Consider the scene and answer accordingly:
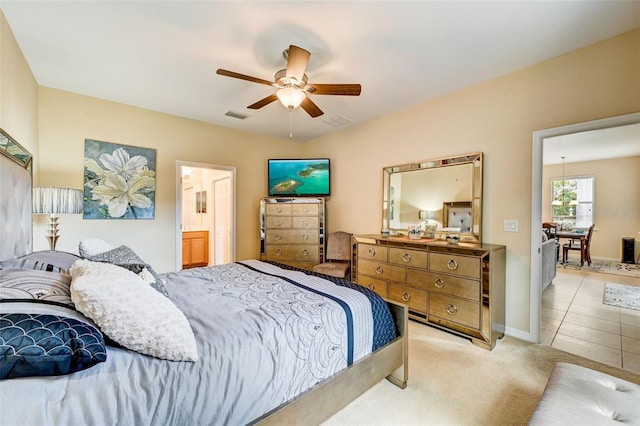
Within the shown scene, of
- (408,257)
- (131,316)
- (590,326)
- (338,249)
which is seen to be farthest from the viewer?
(338,249)

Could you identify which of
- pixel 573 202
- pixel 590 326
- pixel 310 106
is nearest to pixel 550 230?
pixel 573 202

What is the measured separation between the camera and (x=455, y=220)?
11.0ft

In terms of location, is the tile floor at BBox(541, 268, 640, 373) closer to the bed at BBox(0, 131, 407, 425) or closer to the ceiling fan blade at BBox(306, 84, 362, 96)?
the bed at BBox(0, 131, 407, 425)

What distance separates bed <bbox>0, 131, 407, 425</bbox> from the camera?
2.99 feet

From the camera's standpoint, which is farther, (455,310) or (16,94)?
(455,310)

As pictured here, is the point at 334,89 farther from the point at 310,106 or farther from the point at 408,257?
the point at 408,257

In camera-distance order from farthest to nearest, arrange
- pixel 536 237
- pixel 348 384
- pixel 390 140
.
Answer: pixel 390 140, pixel 536 237, pixel 348 384

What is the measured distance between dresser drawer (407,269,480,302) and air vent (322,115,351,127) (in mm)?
2453

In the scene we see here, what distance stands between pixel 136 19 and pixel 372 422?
3.28m

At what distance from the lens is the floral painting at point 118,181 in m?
3.39

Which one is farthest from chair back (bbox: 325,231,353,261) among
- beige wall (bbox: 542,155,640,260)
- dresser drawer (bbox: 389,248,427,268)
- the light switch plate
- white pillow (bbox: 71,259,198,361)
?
beige wall (bbox: 542,155,640,260)

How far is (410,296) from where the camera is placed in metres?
3.13

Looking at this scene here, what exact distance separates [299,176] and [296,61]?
281cm

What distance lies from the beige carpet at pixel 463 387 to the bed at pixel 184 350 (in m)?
0.22
